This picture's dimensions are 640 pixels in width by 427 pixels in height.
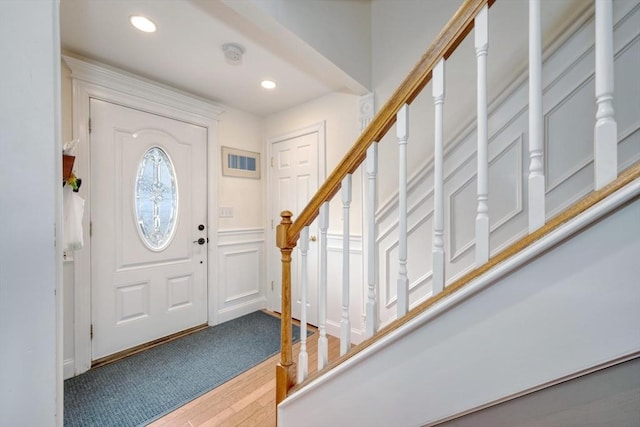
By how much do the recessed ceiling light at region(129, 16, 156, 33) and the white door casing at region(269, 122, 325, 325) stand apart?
1401 mm

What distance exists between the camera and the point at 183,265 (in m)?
2.44

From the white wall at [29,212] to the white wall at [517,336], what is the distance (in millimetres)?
943

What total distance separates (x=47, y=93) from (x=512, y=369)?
146 cm

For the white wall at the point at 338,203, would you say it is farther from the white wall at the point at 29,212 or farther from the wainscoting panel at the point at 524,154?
the white wall at the point at 29,212

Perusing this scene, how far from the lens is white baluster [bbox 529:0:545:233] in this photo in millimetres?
617

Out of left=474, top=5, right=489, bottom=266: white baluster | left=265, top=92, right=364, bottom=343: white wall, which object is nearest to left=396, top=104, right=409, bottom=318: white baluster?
left=474, top=5, right=489, bottom=266: white baluster

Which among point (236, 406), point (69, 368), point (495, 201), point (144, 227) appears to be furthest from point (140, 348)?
point (495, 201)

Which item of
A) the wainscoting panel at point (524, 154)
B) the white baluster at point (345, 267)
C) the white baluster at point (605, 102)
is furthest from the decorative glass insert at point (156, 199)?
the white baluster at point (605, 102)

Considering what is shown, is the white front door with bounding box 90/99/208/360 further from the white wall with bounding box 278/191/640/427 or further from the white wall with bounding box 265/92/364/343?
the white wall with bounding box 278/191/640/427

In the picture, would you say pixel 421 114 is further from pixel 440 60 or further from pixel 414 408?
pixel 414 408

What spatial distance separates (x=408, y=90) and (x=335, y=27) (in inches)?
52.3

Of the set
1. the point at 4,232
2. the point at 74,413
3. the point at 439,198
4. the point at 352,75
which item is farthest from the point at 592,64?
the point at 74,413

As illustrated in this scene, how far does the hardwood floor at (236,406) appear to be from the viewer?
1.45 metres

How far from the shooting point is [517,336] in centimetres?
64
